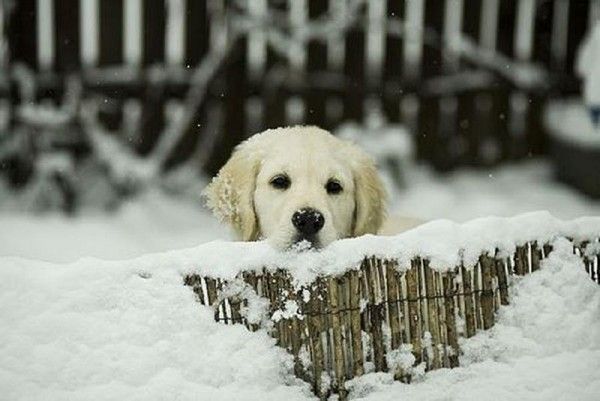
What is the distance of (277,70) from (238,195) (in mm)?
3954

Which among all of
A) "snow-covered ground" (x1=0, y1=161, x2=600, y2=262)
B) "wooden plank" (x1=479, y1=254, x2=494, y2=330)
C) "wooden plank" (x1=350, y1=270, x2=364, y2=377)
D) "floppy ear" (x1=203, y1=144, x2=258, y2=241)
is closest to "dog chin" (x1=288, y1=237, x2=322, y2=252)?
"wooden plank" (x1=350, y1=270, x2=364, y2=377)

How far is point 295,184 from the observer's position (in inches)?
149

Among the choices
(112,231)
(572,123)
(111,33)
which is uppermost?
(111,33)

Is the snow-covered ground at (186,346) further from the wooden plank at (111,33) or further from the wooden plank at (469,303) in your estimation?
the wooden plank at (111,33)

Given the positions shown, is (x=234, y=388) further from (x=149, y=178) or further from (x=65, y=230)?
(x=149, y=178)

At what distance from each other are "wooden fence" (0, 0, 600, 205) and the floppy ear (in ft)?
A: 11.4

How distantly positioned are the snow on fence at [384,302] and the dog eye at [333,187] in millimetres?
919

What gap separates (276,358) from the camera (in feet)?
9.27

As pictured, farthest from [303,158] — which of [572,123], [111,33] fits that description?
[572,123]

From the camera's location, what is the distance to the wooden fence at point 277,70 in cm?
725

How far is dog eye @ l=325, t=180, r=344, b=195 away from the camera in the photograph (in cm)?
386

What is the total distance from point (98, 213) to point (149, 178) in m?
0.54

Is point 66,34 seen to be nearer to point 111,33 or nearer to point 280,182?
point 111,33

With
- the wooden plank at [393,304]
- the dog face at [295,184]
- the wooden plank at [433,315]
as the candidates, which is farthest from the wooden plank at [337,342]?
the dog face at [295,184]
